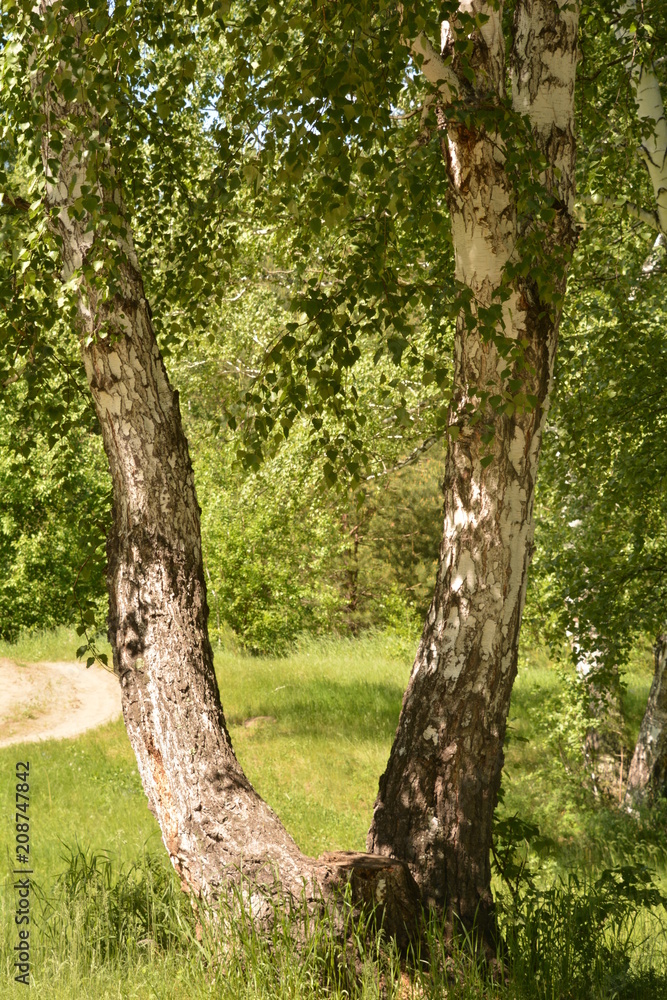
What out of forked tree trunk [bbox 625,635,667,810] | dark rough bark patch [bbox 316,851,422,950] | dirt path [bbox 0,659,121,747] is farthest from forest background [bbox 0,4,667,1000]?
dirt path [bbox 0,659,121,747]

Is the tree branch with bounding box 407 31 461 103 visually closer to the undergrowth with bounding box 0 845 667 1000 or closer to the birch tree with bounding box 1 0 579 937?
the birch tree with bounding box 1 0 579 937

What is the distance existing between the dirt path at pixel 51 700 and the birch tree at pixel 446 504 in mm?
7936

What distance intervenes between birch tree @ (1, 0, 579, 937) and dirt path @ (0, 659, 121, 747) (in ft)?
26.0

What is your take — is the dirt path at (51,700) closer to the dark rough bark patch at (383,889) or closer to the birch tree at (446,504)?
the birch tree at (446,504)

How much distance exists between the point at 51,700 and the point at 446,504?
10.00 m

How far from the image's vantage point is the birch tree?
3.05 meters

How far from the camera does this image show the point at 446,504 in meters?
3.35

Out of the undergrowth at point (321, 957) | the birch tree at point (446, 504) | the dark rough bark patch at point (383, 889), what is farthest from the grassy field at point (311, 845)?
the birch tree at point (446, 504)

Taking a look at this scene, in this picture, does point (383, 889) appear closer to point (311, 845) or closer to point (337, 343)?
point (337, 343)

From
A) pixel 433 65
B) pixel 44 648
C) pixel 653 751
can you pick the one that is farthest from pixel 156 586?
pixel 44 648

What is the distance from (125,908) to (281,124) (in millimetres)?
3065

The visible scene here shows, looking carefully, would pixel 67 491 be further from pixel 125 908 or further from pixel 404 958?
pixel 404 958

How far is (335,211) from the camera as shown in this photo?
2936 millimetres

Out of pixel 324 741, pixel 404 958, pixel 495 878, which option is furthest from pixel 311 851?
pixel 404 958
